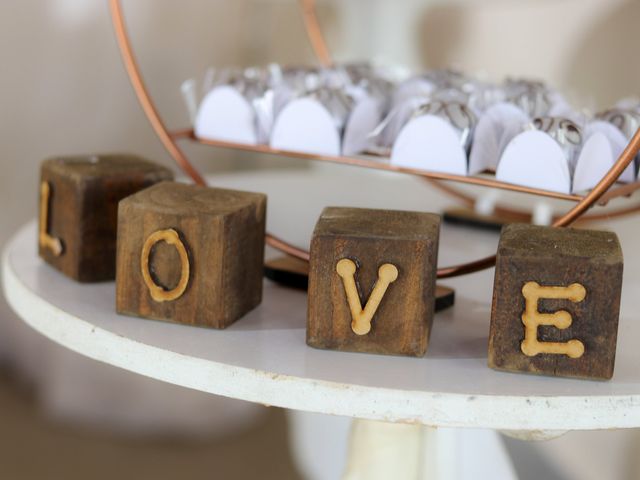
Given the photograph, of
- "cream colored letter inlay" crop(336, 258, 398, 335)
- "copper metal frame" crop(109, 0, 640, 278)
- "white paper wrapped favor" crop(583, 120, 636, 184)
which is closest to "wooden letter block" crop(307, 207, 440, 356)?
"cream colored letter inlay" crop(336, 258, 398, 335)

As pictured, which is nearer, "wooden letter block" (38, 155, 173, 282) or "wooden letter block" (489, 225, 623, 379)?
"wooden letter block" (489, 225, 623, 379)

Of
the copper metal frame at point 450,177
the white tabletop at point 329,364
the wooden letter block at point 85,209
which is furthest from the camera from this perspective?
the wooden letter block at point 85,209

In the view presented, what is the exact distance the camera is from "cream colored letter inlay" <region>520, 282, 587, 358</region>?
0.70 metres

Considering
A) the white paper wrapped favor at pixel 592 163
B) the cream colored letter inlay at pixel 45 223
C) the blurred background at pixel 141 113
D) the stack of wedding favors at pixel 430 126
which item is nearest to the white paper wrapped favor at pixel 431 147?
the stack of wedding favors at pixel 430 126

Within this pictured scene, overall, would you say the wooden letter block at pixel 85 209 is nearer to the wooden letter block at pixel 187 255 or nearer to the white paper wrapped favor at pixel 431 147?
the wooden letter block at pixel 187 255

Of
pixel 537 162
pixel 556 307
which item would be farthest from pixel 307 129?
pixel 556 307

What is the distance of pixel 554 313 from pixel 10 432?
1539 mm

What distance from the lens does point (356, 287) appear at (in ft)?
2.42

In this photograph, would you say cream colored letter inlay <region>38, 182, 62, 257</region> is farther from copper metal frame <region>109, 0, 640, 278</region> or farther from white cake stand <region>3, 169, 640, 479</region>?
copper metal frame <region>109, 0, 640, 278</region>

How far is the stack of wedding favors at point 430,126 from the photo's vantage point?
84 centimetres

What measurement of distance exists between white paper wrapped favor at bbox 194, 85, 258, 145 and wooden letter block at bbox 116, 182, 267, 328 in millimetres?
156

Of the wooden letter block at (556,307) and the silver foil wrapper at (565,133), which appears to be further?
the silver foil wrapper at (565,133)

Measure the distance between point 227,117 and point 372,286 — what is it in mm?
322

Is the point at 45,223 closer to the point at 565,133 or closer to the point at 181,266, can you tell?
the point at 181,266
